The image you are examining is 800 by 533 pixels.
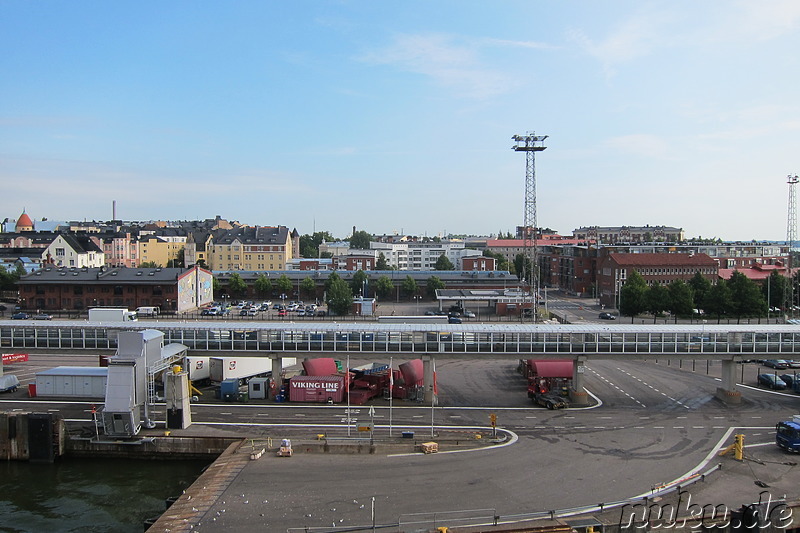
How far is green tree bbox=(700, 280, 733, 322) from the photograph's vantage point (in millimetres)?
65000

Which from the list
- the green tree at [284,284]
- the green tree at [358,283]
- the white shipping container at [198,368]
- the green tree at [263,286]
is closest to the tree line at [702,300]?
the green tree at [358,283]

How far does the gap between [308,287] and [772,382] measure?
189 feet

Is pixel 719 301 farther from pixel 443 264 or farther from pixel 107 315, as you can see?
pixel 107 315

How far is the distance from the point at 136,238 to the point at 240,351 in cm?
8859

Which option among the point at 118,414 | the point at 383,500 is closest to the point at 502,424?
the point at 383,500

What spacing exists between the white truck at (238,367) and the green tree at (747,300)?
50.9m

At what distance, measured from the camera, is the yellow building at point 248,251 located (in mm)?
106938

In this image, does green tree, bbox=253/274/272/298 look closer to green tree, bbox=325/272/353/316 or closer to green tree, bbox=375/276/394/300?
green tree, bbox=375/276/394/300

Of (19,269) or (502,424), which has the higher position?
(19,269)

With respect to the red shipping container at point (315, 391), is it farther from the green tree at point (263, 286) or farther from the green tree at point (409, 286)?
the green tree at point (263, 286)

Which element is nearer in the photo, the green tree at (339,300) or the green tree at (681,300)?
the green tree at (681,300)

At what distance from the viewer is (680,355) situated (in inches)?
1310

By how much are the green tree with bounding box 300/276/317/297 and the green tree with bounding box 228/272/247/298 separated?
25.1ft

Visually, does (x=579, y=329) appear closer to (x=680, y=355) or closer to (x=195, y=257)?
(x=680, y=355)
